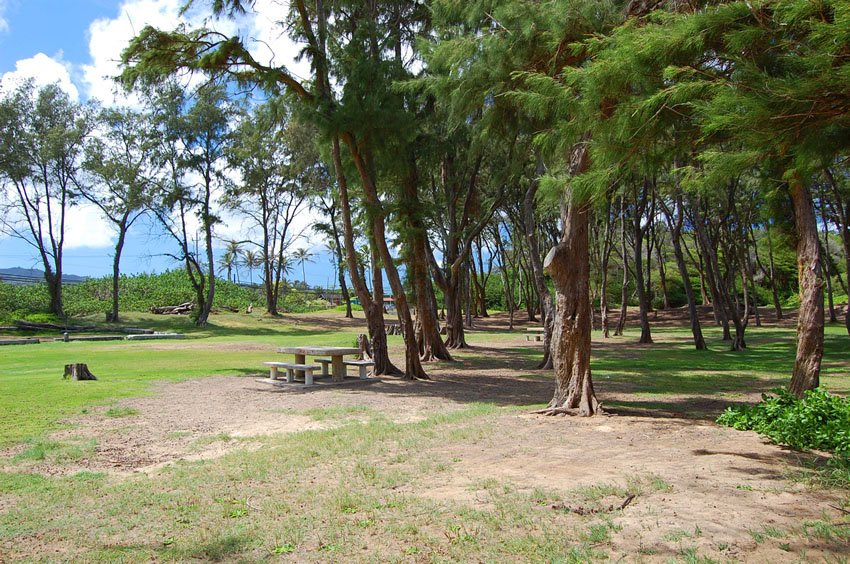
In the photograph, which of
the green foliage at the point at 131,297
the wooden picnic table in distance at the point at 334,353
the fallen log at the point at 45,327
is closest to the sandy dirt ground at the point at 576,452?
the wooden picnic table in distance at the point at 334,353

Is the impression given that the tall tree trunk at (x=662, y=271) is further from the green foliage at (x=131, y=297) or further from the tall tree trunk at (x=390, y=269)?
the green foliage at (x=131, y=297)

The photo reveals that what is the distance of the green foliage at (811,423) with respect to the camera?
5.70 metres

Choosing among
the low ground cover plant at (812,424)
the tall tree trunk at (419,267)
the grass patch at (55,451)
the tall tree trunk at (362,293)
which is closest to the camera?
the low ground cover plant at (812,424)

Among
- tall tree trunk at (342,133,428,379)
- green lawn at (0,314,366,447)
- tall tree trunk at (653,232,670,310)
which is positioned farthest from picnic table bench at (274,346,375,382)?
tall tree trunk at (653,232,670,310)

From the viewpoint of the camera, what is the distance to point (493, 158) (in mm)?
21266

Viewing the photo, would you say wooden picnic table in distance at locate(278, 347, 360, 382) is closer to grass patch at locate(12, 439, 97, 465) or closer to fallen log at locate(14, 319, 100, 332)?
grass patch at locate(12, 439, 97, 465)

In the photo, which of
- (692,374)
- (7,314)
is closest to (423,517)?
(692,374)

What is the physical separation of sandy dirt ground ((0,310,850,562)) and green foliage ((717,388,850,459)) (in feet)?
0.63

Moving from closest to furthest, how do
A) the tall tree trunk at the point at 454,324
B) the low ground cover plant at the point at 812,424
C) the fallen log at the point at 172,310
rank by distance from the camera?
the low ground cover plant at the point at 812,424 < the tall tree trunk at the point at 454,324 < the fallen log at the point at 172,310

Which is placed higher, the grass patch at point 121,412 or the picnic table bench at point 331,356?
the picnic table bench at point 331,356

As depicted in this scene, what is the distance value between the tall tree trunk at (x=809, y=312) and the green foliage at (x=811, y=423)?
813 mm

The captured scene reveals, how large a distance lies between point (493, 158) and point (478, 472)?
16988 millimetres

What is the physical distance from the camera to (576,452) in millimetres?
6141

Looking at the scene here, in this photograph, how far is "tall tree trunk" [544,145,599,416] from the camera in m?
8.49
